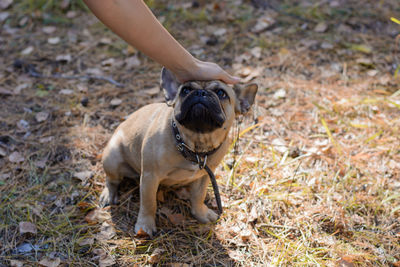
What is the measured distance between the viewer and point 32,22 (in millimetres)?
6477

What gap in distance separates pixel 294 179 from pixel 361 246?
3.10 ft

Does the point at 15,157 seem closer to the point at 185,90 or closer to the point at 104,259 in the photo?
the point at 104,259

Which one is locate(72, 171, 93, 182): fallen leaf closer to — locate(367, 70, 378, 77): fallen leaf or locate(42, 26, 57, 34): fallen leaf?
locate(42, 26, 57, 34): fallen leaf

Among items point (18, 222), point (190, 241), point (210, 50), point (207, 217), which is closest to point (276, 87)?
point (210, 50)

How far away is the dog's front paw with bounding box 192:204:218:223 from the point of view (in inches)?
138

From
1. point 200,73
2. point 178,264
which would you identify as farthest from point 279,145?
point 178,264

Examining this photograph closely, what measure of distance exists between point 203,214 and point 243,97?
120cm

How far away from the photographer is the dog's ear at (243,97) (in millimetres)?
3225

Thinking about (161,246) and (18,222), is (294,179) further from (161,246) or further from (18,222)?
(18,222)

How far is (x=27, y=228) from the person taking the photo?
3.24m

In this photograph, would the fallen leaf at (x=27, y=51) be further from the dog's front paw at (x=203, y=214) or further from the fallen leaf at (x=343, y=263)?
the fallen leaf at (x=343, y=263)

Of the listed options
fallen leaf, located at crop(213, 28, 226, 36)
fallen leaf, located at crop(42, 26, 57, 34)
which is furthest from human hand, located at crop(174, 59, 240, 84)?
fallen leaf, located at crop(42, 26, 57, 34)

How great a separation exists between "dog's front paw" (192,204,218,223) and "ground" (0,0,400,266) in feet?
0.31

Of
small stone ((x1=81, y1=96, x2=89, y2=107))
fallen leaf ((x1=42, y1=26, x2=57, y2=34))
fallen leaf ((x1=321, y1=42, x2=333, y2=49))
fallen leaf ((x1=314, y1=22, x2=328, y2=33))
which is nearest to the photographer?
small stone ((x1=81, y1=96, x2=89, y2=107))
